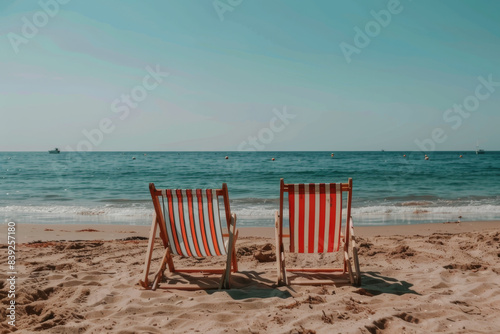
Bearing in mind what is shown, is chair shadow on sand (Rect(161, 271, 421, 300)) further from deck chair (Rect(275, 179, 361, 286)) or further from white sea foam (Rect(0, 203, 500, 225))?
white sea foam (Rect(0, 203, 500, 225))

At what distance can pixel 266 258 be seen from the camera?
4.88m

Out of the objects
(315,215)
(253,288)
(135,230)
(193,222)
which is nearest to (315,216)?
(315,215)

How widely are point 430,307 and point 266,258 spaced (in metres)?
2.17

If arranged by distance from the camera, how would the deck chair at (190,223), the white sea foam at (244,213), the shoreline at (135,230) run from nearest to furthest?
the deck chair at (190,223) < the shoreline at (135,230) < the white sea foam at (244,213)

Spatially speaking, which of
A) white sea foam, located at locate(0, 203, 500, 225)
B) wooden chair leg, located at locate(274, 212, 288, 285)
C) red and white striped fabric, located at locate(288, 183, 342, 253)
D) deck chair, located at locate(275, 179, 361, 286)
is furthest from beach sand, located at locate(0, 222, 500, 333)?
white sea foam, located at locate(0, 203, 500, 225)

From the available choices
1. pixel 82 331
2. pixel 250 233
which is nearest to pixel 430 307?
pixel 82 331

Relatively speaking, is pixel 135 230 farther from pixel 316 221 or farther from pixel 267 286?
pixel 316 221

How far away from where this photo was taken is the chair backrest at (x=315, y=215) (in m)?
4.09

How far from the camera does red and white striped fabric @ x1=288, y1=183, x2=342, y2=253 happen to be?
409cm

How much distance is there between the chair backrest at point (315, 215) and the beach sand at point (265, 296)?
54 centimetres

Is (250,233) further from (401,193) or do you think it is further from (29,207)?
(401,193)

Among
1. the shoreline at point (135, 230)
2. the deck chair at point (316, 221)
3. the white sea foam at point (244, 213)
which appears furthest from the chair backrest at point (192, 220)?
the white sea foam at point (244, 213)

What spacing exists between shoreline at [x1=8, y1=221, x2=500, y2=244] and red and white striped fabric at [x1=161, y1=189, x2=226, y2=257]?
300 cm

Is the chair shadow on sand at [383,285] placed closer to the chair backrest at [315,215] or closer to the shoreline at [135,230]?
the chair backrest at [315,215]
